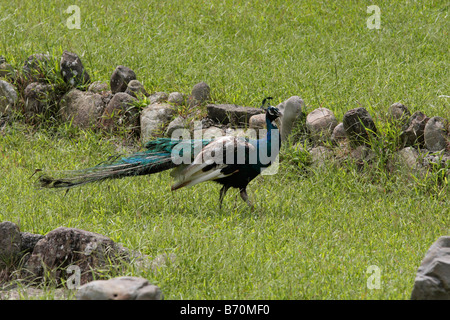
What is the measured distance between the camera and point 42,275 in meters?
4.57

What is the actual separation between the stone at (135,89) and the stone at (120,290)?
4675 millimetres

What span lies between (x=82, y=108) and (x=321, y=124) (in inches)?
117

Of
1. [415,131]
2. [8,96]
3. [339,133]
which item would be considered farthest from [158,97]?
[415,131]

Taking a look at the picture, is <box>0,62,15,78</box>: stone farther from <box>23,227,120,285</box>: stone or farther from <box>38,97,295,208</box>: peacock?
<box>23,227,120,285</box>: stone

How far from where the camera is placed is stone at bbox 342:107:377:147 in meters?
6.61

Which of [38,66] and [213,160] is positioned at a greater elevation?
[38,66]

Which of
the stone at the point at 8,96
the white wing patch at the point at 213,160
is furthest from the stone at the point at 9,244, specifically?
the stone at the point at 8,96

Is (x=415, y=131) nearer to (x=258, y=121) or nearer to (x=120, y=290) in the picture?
(x=258, y=121)

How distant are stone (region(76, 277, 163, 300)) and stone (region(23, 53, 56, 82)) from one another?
17.6 feet

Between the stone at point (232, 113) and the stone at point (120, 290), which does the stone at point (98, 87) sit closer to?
the stone at point (232, 113)

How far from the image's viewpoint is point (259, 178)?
274 inches
